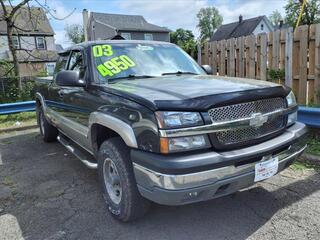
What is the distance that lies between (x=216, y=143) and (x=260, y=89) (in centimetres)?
77

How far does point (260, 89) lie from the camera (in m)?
2.96

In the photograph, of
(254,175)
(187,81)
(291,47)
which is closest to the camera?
(254,175)

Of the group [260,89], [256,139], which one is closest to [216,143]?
[256,139]

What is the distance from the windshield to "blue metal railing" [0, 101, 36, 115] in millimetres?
5548

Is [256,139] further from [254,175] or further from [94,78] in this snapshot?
[94,78]

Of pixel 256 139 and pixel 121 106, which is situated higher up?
pixel 121 106

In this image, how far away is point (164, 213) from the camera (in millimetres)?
3377

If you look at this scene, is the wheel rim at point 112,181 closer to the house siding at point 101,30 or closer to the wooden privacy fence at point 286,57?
the wooden privacy fence at point 286,57

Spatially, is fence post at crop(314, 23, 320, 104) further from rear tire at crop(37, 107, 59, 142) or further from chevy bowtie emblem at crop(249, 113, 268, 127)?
rear tire at crop(37, 107, 59, 142)

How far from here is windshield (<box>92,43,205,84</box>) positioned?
379 cm

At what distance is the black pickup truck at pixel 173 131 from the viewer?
2.50 m

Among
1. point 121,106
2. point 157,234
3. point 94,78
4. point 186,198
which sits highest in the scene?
point 94,78

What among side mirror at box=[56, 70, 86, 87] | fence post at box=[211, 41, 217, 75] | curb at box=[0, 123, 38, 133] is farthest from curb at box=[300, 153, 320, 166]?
curb at box=[0, 123, 38, 133]

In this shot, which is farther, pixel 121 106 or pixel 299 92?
pixel 299 92
